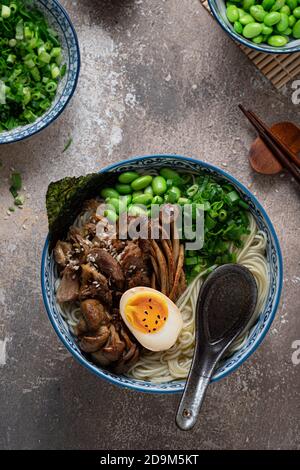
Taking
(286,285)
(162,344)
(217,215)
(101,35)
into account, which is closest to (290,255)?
(286,285)

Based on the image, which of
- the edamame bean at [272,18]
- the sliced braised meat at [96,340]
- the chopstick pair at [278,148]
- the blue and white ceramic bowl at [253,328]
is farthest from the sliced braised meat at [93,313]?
the edamame bean at [272,18]

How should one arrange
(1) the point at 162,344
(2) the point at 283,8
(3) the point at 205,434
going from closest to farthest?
(1) the point at 162,344 → (2) the point at 283,8 → (3) the point at 205,434

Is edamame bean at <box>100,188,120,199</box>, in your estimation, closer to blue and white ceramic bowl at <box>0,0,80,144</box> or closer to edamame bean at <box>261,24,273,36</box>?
blue and white ceramic bowl at <box>0,0,80,144</box>

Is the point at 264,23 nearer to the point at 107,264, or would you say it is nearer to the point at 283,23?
the point at 283,23

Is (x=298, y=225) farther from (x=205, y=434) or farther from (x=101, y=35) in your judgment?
(x=101, y=35)

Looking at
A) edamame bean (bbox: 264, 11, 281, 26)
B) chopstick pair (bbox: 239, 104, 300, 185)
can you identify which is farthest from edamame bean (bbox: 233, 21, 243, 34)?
chopstick pair (bbox: 239, 104, 300, 185)
